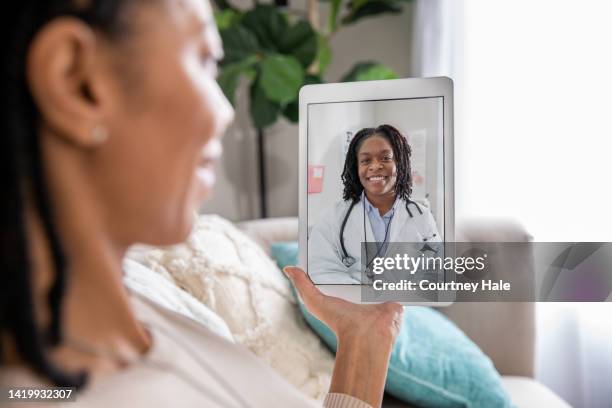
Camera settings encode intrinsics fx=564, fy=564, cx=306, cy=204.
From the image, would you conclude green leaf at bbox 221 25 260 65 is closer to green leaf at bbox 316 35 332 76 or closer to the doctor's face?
green leaf at bbox 316 35 332 76

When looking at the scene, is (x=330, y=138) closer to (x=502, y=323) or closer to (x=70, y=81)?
(x=70, y=81)

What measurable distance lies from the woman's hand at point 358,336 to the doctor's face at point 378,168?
13cm

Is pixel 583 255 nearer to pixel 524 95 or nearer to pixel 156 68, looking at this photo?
pixel 524 95

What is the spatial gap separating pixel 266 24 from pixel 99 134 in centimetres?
167

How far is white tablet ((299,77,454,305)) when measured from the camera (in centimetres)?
66

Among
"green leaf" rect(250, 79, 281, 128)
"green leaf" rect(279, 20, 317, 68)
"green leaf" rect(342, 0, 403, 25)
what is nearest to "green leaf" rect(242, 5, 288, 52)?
"green leaf" rect(279, 20, 317, 68)

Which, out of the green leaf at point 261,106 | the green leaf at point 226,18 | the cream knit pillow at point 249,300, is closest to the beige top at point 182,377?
the cream knit pillow at point 249,300

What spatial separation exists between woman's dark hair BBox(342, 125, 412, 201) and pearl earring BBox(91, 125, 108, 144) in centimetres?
42

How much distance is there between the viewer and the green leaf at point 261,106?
73.7 inches

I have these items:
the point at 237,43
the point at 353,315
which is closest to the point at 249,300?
the point at 353,315

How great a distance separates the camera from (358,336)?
0.60m

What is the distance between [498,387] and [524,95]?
84 centimetres

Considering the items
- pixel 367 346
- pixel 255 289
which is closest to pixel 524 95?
pixel 255 289

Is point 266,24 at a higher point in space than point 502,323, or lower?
higher
